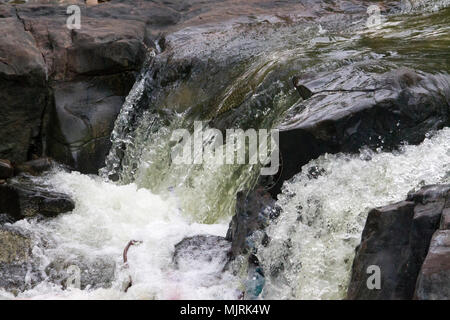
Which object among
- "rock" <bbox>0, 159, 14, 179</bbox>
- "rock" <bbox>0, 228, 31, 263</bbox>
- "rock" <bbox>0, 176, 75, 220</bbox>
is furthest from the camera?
"rock" <bbox>0, 159, 14, 179</bbox>

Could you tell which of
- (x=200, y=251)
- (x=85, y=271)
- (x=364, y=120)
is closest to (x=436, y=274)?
(x=364, y=120)

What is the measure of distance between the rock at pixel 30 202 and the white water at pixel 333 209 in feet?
7.42

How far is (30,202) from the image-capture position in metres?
5.71

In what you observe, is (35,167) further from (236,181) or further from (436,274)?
(436,274)

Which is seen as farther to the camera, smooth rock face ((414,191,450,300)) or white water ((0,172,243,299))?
white water ((0,172,243,299))

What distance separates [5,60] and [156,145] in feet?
5.61

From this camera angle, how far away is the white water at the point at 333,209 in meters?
3.84

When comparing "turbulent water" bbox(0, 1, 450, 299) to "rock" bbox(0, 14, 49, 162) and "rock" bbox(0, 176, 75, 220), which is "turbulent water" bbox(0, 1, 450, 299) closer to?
"rock" bbox(0, 176, 75, 220)

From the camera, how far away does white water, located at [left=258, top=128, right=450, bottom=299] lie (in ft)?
12.6

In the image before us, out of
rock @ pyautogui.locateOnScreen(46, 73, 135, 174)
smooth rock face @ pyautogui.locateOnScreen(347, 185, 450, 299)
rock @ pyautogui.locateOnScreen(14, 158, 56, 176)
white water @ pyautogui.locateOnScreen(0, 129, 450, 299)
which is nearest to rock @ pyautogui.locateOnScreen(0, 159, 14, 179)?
rock @ pyautogui.locateOnScreen(14, 158, 56, 176)

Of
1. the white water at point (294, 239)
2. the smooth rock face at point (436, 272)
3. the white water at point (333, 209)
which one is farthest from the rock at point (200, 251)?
the smooth rock face at point (436, 272)

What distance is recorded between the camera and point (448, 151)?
14.4 ft

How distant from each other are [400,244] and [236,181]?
218cm

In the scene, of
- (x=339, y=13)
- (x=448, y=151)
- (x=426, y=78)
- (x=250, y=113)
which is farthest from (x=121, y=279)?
(x=339, y=13)
